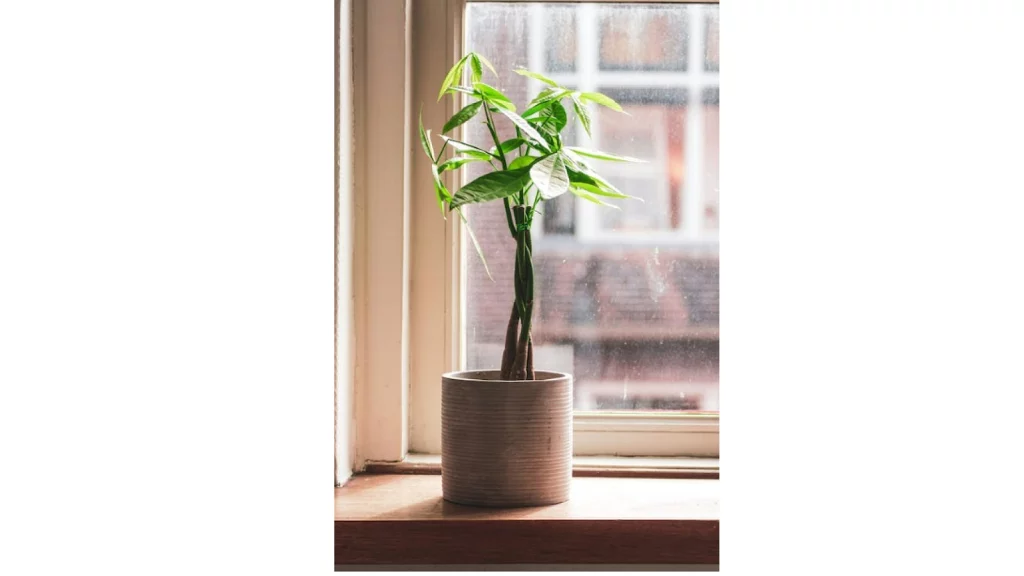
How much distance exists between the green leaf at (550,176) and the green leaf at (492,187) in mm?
14

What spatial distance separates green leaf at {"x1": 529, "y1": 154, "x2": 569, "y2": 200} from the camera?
0.78 meters

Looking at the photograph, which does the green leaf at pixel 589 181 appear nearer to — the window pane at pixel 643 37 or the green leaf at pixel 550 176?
the green leaf at pixel 550 176

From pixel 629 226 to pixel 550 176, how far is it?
1.02 feet

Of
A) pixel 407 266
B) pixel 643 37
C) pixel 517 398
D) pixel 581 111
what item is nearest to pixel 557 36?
pixel 643 37

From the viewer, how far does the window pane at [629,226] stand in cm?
108

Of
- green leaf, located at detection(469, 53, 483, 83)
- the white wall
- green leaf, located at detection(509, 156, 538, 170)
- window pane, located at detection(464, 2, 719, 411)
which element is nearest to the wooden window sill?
the white wall

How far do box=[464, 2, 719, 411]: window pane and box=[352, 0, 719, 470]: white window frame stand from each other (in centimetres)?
4

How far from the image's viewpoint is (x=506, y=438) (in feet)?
2.75

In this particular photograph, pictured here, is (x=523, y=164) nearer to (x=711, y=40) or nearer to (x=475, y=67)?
(x=475, y=67)
